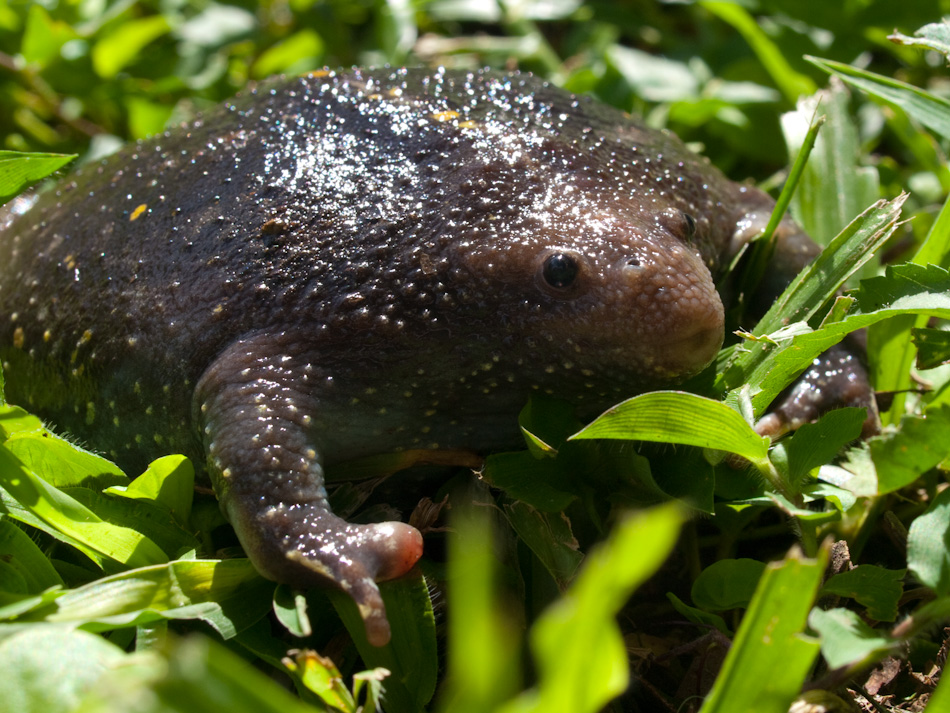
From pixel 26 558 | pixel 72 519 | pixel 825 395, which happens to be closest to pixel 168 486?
pixel 72 519

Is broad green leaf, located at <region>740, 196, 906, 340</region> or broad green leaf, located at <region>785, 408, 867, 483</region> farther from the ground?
broad green leaf, located at <region>740, 196, 906, 340</region>

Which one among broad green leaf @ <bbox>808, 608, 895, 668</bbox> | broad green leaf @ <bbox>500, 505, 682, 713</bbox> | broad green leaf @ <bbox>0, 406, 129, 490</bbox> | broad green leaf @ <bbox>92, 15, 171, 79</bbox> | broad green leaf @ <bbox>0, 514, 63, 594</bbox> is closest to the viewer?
broad green leaf @ <bbox>500, 505, 682, 713</bbox>

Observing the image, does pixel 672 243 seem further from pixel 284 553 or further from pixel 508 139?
pixel 284 553

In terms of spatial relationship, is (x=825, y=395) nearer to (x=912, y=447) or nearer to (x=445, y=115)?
(x=912, y=447)

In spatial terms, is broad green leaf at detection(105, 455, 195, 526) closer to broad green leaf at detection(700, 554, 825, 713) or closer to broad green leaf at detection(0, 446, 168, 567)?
broad green leaf at detection(0, 446, 168, 567)

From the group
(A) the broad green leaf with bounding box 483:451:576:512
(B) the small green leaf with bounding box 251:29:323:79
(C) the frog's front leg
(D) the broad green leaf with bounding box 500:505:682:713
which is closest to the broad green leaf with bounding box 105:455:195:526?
(C) the frog's front leg

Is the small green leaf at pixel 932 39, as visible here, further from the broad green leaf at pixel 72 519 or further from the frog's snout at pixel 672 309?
the broad green leaf at pixel 72 519

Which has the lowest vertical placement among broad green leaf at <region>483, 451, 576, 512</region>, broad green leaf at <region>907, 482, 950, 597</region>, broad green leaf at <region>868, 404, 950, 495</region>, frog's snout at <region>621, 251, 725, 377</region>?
broad green leaf at <region>483, 451, 576, 512</region>

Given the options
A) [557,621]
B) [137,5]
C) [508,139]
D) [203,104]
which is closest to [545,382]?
[508,139]
